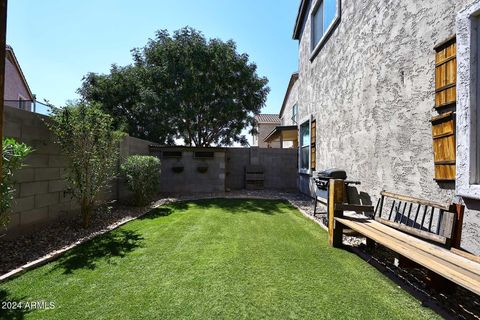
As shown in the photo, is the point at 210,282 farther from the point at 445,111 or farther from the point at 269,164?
the point at 269,164

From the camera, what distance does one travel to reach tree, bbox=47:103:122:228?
4.62 meters

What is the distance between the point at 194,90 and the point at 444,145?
10.4m

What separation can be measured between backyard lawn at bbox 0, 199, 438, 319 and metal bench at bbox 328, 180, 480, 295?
51cm

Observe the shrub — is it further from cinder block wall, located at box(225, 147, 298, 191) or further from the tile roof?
the tile roof

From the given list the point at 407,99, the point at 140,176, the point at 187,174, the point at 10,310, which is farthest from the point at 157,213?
the point at 407,99

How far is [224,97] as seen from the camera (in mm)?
12211

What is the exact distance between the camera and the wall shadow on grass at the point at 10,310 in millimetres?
2176

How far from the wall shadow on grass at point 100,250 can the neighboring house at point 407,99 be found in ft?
14.6

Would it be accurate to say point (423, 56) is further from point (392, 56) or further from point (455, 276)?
point (455, 276)

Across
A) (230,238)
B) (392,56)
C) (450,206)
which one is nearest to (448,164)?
(450,206)

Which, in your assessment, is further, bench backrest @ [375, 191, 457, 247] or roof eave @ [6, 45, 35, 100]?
roof eave @ [6, 45, 35, 100]

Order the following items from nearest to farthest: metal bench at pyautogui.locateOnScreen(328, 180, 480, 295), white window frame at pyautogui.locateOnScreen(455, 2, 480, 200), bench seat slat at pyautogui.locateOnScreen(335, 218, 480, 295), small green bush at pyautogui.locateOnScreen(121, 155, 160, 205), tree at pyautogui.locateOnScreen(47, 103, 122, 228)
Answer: bench seat slat at pyautogui.locateOnScreen(335, 218, 480, 295) → metal bench at pyautogui.locateOnScreen(328, 180, 480, 295) → white window frame at pyautogui.locateOnScreen(455, 2, 480, 200) → tree at pyautogui.locateOnScreen(47, 103, 122, 228) → small green bush at pyautogui.locateOnScreen(121, 155, 160, 205)

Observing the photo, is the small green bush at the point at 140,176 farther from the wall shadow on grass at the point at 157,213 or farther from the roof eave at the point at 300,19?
the roof eave at the point at 300,19

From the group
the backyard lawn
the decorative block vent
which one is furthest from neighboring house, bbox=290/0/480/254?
the decorative block vent
